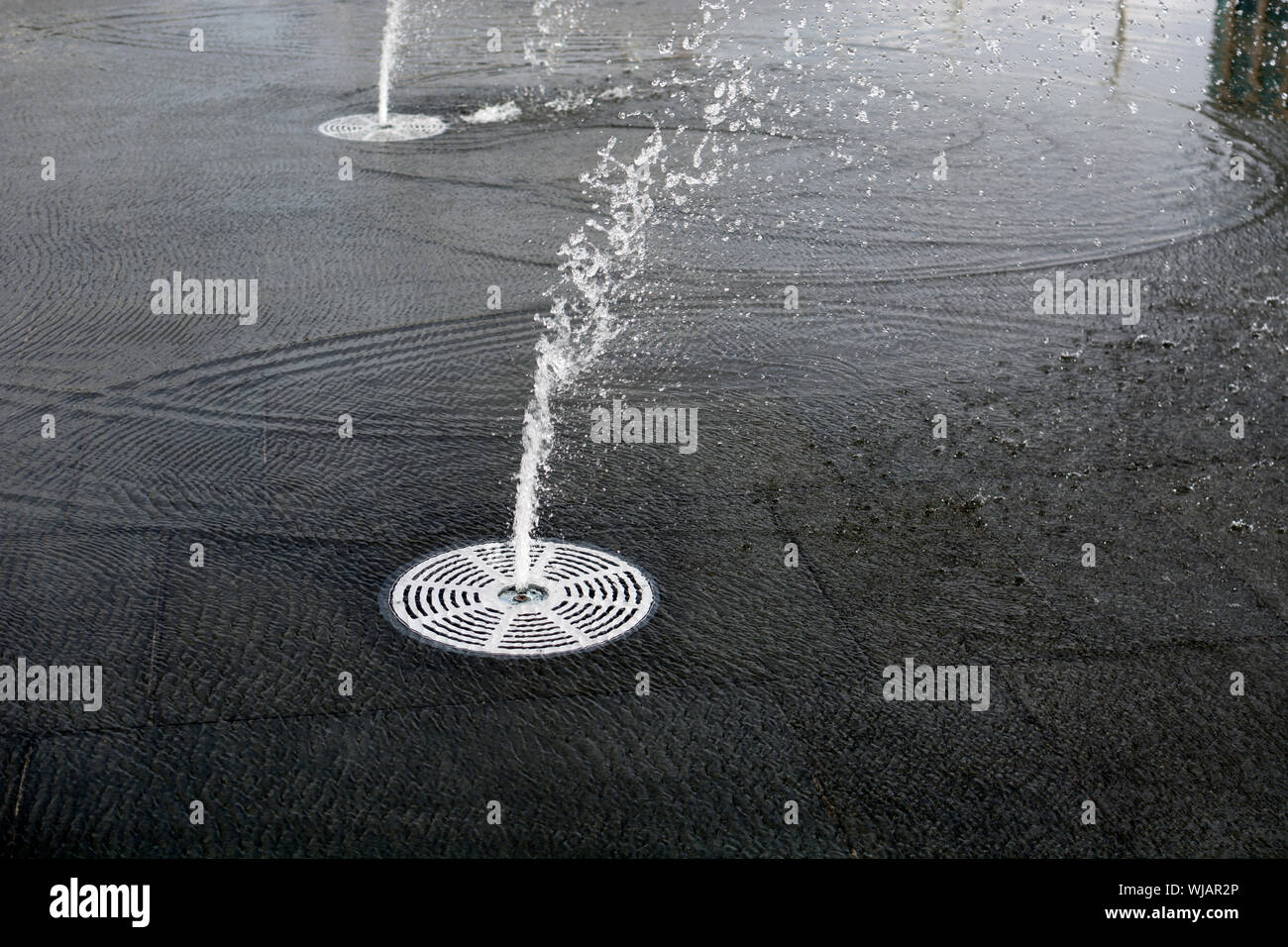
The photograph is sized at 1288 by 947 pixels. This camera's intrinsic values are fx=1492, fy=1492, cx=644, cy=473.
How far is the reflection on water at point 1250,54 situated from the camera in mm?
12406

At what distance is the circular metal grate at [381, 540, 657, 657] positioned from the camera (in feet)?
16.0

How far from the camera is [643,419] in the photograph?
6496 mm

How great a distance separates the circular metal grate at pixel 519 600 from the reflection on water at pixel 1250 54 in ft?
29.6

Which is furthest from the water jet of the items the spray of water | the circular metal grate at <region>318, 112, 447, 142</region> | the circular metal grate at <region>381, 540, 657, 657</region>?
the circular metal grate at <region>381, 540, 657, 657</region>

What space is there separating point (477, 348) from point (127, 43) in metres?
8.57

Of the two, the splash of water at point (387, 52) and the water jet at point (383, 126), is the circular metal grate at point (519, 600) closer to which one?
the water jet at point (383, 126)

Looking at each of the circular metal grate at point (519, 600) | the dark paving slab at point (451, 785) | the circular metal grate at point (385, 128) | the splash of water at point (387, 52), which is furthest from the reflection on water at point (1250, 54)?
the dark paving slab at point (451, 785)

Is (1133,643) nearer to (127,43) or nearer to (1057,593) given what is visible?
(1057,593)

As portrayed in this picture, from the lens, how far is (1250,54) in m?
14.1

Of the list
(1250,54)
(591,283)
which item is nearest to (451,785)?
(591,283)

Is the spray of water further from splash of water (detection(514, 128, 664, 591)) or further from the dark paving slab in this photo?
the dark paving slab

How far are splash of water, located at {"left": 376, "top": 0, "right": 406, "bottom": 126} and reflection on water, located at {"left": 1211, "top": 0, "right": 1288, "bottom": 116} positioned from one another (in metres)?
6.75

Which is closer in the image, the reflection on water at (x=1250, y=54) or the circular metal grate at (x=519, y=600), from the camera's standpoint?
the circular metal grate at (x=519, y=600)
